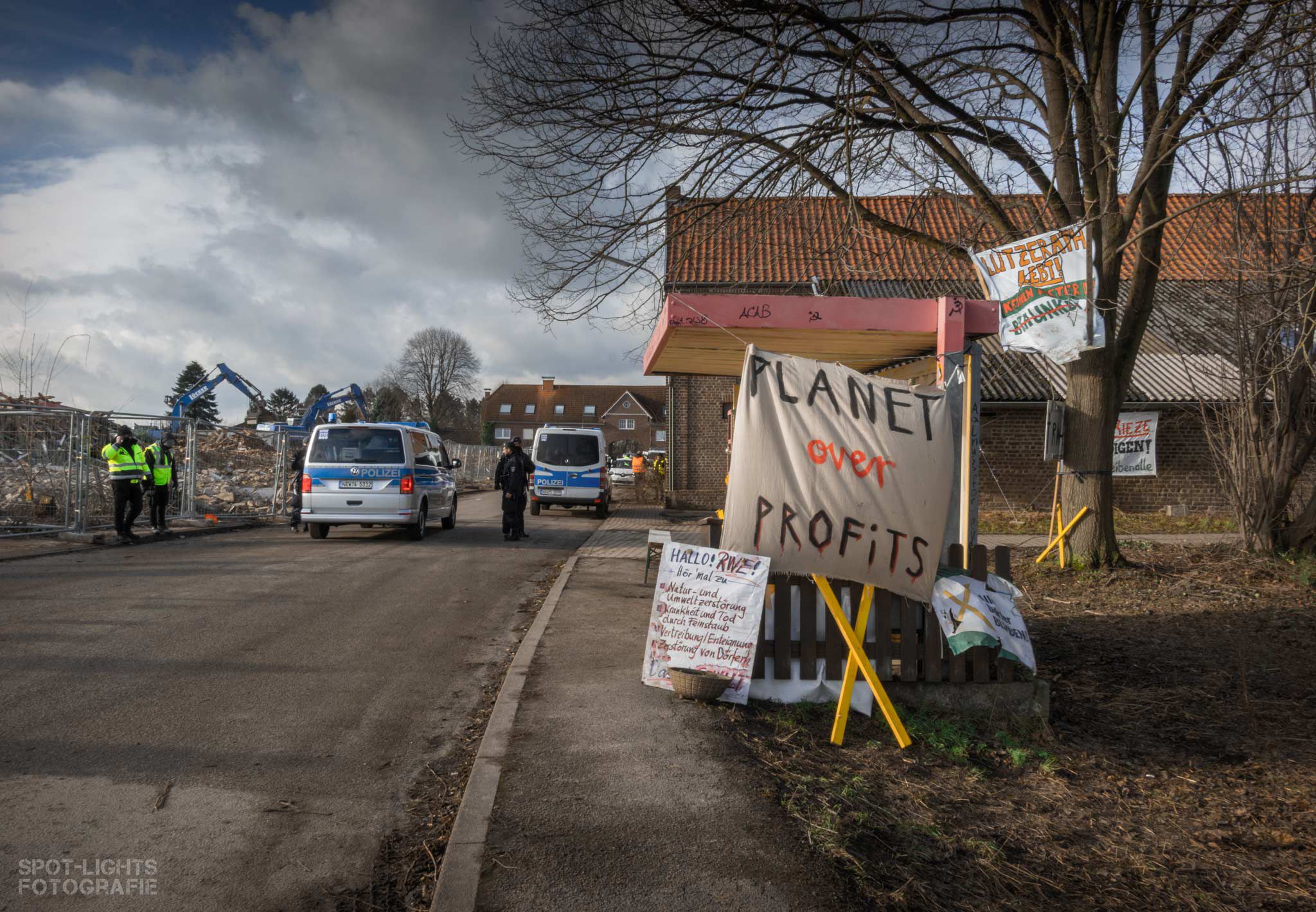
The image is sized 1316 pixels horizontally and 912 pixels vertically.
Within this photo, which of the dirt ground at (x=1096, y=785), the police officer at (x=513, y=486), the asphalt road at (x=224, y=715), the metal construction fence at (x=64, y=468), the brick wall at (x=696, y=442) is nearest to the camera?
the asphalt road at (x=224, y=715)

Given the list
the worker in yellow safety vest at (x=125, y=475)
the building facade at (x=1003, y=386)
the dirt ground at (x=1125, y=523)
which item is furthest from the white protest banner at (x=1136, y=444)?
the worker in yellow safety vest at (x=125, y=475)

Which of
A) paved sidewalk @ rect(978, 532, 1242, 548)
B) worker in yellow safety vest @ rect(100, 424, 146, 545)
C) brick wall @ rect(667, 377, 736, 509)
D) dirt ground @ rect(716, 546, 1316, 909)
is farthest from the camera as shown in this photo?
brick wall @ rect(667, 377, 736, 509)

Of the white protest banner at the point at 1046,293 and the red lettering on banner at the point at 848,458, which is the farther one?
the white protest banner at the point at 1046,293

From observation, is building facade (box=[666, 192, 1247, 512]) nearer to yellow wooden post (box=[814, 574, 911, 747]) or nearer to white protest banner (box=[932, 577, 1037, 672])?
white protest banner (box=[932, 577, 1037, 672])

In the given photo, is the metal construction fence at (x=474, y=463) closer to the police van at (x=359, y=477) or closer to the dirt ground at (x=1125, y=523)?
the police van at (x=359, y=477)

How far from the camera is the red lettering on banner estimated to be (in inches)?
203

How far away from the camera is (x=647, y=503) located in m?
27.5

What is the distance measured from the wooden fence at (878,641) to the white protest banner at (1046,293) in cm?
288

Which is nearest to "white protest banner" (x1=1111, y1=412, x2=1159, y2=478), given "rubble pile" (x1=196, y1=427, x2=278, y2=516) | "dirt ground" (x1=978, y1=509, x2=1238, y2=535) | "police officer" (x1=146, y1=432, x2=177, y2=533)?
"dirt ground" (x1=978, y1=509, x2=1238, y2=535)

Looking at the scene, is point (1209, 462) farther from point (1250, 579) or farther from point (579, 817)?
point (579, 817)

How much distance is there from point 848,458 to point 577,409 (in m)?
93.9

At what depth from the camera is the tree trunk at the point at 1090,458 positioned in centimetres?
1003

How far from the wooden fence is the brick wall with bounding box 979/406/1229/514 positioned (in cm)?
1585

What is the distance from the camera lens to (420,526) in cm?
1518
